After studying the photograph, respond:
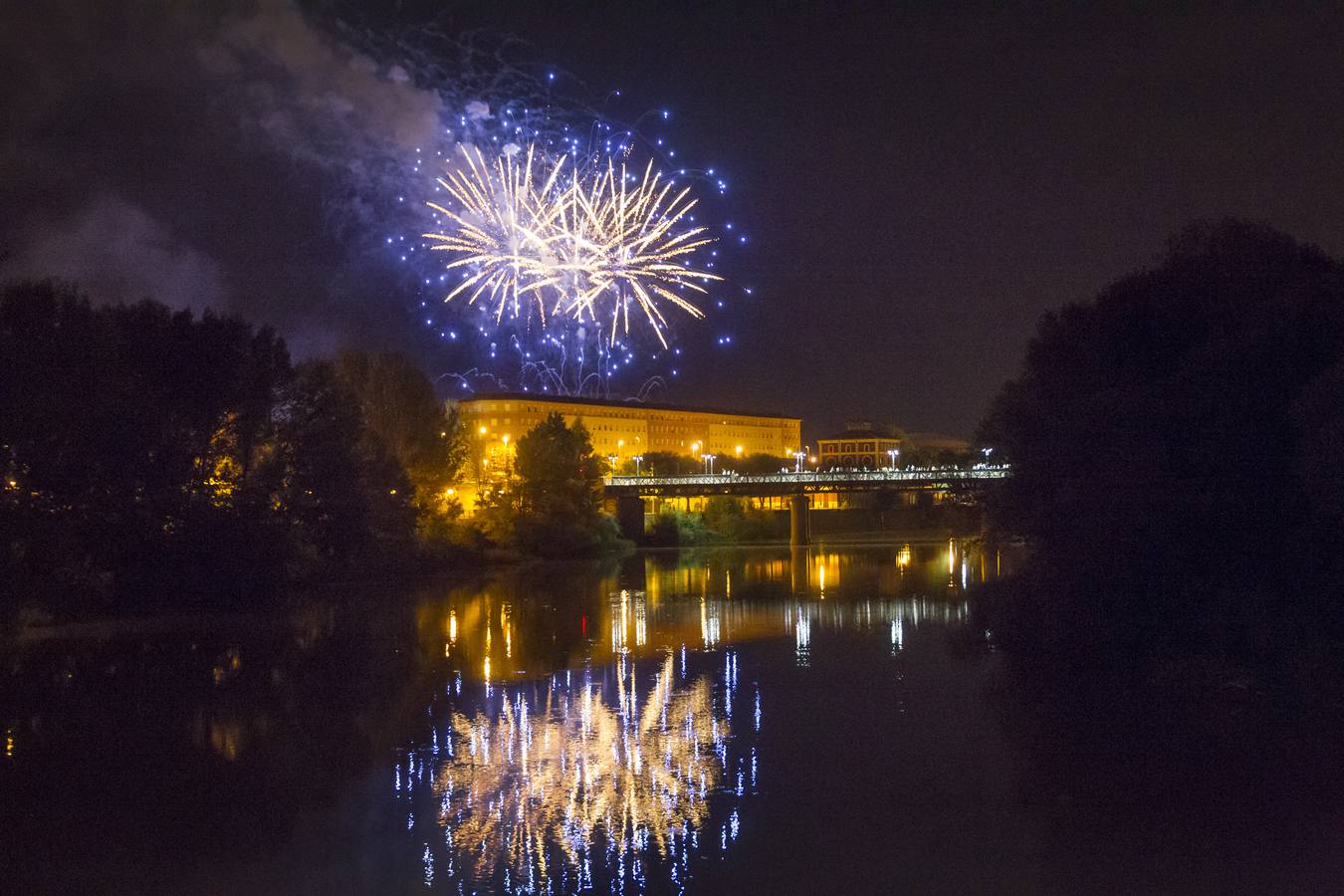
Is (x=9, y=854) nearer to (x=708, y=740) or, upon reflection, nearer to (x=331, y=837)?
(x=331, y=837)

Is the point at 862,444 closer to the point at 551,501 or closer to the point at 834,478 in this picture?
the point at 834,478

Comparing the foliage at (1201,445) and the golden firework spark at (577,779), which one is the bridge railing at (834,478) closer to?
the foliage at (1201,445)

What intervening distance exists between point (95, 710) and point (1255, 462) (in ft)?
66.0

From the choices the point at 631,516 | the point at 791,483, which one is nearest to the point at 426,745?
the point at 631,516

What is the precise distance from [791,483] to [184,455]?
179ft

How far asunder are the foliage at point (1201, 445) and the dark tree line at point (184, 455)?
2163 cm

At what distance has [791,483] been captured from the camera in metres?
90.6

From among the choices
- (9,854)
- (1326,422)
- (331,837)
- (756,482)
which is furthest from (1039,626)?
(756,482)

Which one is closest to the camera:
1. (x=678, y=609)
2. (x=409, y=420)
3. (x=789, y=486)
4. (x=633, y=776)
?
(x=633, y=776)

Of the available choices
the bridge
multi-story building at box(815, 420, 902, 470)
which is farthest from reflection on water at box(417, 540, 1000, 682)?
multi-story building at box(815, 420, 902, 470)

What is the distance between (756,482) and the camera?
9269 cm

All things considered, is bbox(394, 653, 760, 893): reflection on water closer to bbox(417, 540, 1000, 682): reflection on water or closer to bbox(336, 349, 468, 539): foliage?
bbox(417, 540, 1000, 682): reflection on water

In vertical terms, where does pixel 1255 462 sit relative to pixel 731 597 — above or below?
above

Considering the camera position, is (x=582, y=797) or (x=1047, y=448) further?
(x=1047, y=448)
